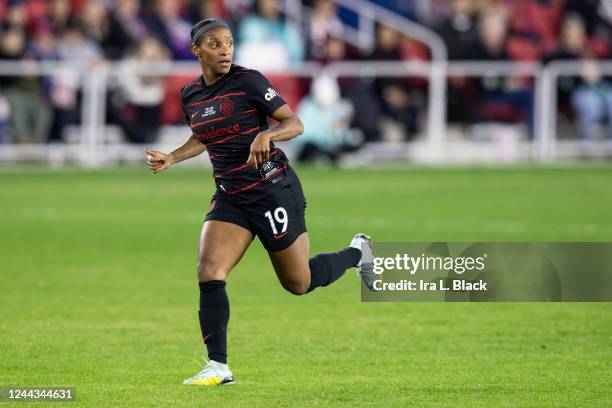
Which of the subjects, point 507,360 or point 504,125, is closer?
point 507,360

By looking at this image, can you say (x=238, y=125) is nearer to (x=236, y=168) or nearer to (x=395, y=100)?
(x=236, y=168)

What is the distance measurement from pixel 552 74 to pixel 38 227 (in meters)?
11.1

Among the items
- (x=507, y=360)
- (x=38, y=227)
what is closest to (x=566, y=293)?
(x=507, y=360)

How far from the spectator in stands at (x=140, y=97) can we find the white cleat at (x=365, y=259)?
587 inches

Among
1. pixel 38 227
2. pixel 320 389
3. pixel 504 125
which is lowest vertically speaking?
pixel 320 389

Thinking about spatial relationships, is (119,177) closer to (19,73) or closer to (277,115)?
(19,73)

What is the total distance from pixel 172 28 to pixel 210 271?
18627 millimetres

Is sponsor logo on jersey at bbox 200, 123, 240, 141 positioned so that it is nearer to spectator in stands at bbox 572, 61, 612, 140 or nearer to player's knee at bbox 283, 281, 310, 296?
player's knee at bbox 283, 281, 310, 296

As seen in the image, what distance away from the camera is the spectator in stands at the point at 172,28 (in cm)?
2689

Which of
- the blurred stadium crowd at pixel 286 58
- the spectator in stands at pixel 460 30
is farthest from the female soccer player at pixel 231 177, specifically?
the spectator in stands at pixel 460 30

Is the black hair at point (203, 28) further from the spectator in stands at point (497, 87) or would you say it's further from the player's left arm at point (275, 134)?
the spectator in stands at point (497, 87)

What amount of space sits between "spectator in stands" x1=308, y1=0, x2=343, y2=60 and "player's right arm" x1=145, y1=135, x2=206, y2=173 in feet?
56.4

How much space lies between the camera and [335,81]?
26.4 metres

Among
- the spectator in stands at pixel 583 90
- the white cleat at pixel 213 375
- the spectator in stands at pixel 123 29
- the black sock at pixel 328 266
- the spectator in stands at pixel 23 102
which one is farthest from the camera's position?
the spectator in stands at pixel 123 29
